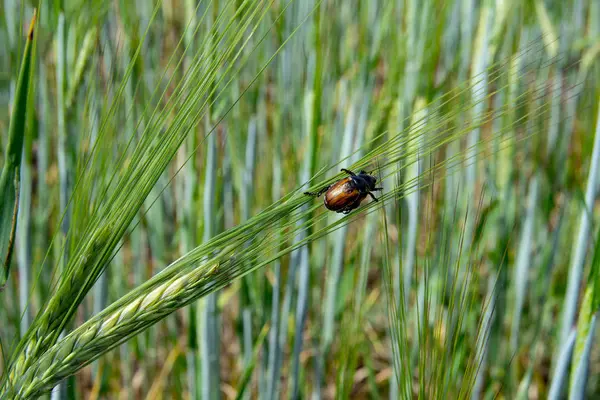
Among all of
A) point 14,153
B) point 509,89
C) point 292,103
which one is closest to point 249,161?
point 292,103

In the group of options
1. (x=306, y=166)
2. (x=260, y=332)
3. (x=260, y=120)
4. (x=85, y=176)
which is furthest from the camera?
(x=260, y=120)

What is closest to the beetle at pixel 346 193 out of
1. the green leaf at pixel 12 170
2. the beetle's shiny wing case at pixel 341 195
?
the beetle's shiny wing case at pixel 341 195

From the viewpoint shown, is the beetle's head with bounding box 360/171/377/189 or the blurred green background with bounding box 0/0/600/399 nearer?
the blurred green background with bounding box 0/0/600/399

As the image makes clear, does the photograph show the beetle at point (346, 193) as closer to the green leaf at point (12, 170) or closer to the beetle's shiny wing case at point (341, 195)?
the beetle's shiny wing case at point (341, 195)

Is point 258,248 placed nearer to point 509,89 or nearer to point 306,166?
point 306,166

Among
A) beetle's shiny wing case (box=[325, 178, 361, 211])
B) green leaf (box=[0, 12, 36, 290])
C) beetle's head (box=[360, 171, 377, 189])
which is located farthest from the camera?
beetle's head (box=[360, 171, 377, 189])

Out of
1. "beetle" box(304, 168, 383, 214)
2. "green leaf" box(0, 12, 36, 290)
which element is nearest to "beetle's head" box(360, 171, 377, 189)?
"beetle" box(304, 168, 383, 214)

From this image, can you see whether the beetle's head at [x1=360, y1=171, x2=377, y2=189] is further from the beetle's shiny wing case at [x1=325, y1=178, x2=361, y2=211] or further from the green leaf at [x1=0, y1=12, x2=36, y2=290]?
the green leaf at [x1=0, y1=12, x2=36, y2=290]

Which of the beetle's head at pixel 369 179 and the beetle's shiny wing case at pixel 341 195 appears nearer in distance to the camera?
the beetle's shiny wing case at pixel 341 195
